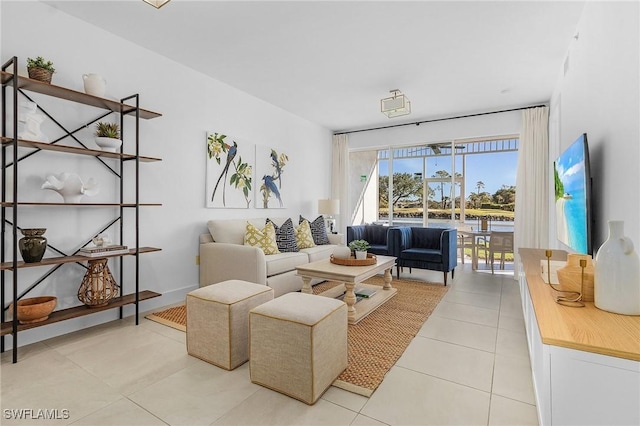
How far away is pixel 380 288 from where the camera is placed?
3.76 m

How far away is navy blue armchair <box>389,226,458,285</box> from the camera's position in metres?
4.22

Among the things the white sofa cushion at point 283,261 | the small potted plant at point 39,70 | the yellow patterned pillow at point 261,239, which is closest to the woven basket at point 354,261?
the white sofa cushion at point 283,261

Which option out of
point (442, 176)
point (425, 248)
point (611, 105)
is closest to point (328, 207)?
point (425, 248)

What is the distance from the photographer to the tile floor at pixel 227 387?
1.60 m

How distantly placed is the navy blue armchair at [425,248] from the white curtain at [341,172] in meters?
1.79

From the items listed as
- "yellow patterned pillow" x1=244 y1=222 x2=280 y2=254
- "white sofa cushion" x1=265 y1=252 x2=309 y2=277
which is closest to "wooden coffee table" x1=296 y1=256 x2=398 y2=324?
"white sofa cushion" x1=265 y1=252 x2=309 y2=277

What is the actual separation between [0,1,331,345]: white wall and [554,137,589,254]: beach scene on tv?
11.6 ft

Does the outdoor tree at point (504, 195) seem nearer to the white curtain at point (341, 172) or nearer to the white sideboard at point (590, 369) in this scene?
the white curtain at point (341, 172)

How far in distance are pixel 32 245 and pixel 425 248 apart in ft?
14.5

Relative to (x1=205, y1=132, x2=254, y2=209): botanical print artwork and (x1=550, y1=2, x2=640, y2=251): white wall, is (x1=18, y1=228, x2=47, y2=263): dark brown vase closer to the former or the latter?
(x1=205, y1=132, x2=254, y2=209): botanical print artwork

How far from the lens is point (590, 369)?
1076 millimetres

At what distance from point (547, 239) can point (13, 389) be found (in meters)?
5.78

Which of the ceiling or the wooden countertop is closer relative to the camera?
the wooden countertop

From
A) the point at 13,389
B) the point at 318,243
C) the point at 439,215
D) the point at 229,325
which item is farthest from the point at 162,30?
the point at 439,215
